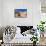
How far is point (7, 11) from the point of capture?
4.46 meters

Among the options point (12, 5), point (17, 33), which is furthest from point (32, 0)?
point (17, 33)

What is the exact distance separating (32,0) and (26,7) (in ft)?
0.98

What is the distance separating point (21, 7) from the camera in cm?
446

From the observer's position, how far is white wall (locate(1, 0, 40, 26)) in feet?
14.6

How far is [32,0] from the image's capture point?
445cm

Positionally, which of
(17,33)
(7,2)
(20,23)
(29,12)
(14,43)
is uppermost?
(7,2)

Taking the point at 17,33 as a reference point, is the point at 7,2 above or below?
above

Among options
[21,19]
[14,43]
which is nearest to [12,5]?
[21,19]

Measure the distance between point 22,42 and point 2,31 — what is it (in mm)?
740

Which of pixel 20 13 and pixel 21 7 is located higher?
pixel 21 7

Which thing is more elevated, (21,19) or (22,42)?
(21,19)

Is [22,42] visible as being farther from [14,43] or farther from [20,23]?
[20,23]

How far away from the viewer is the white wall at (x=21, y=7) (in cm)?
444

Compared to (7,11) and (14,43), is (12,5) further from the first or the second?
(14,43)
